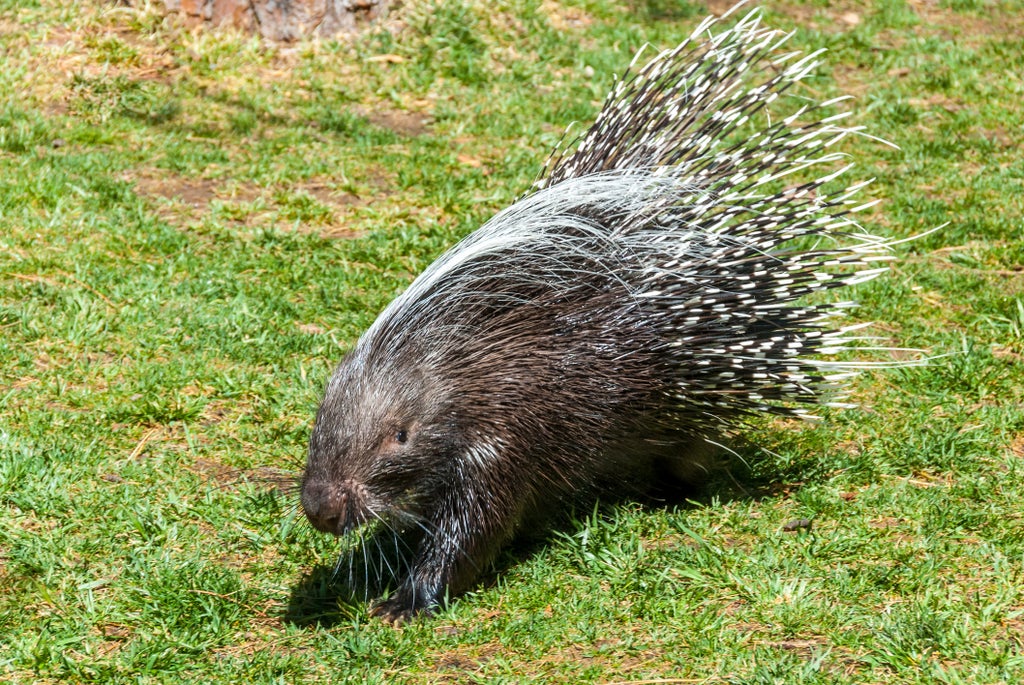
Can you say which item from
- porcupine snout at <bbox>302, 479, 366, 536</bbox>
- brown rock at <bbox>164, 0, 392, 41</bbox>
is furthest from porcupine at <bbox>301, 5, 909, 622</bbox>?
brown rock at <bbox>164, 0, 392, 41</bbox>

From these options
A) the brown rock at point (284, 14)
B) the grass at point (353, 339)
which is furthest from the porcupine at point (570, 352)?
the brown rock at point (284, 14)

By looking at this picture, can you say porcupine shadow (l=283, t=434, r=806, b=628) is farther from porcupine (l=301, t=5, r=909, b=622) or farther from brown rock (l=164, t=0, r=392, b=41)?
brown rock (l=164, t=0, r=392, b=41)

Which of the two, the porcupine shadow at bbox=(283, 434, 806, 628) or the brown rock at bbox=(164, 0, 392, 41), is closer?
the porcupine shadow at bbox=(283, 434, 806, 628)

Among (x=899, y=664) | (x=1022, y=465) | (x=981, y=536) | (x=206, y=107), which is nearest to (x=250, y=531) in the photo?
(x=899, y=664)

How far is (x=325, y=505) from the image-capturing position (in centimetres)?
329

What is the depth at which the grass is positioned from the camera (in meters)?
3.21

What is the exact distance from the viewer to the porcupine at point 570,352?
11.4 ft

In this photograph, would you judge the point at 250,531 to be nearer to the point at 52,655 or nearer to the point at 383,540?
the point at 383,540

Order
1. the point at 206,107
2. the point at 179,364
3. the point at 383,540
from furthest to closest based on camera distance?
the point at 206,107
the point at 179,364
the point at 383,540

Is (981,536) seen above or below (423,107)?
below

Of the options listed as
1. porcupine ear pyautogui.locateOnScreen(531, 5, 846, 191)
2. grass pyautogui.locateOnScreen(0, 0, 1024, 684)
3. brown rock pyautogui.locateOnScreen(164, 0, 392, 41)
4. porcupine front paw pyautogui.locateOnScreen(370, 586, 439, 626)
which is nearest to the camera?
grass pyautogui.locateOnScreen(0, 0, 1024, 684)

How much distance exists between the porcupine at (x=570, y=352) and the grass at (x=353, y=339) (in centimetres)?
27

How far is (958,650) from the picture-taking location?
9.79 ft

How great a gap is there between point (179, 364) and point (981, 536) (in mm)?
3053
